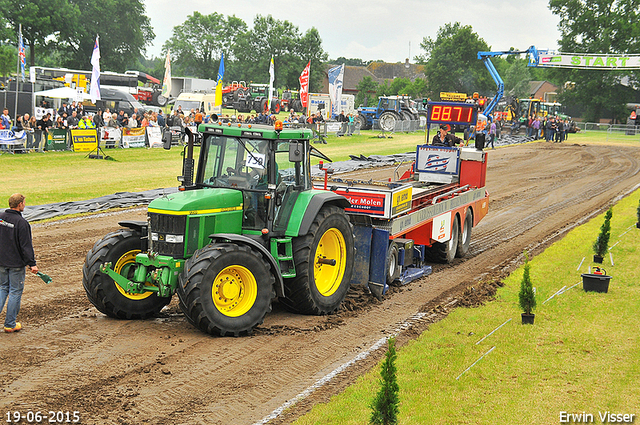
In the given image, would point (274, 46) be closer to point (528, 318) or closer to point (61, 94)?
point (61, 94)

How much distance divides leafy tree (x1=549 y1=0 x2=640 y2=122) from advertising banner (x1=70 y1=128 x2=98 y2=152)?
197 feet

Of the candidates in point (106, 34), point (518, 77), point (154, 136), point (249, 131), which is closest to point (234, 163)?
point (249, 131)

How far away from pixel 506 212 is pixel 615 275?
815 centimetres

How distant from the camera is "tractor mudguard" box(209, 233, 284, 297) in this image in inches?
303

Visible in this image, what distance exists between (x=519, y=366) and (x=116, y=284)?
5.00 meters

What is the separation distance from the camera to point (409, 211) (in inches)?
449

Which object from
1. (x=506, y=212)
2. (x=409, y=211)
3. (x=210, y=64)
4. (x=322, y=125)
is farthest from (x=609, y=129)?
(x=210, y=64)

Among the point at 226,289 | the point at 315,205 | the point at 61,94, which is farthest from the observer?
the point at 61,94

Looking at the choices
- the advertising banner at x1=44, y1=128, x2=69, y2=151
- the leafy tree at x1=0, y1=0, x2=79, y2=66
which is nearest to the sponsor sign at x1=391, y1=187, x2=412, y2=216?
the advertising banner at x1=44, y1=128, x2=69, y2=151

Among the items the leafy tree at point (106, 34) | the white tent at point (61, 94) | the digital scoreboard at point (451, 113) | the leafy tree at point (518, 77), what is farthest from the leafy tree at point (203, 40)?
the digital scoreboard at point (451, 113)

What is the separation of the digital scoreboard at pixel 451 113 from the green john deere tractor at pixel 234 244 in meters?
7.76

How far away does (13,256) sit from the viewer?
7598mm

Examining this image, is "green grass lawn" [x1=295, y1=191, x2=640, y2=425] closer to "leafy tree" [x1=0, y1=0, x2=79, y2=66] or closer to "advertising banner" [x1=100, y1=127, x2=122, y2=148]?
"advertising banner" [x1=100, y1=127, x2=122, y2=148]

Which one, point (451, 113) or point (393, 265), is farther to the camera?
point (451, 113)
